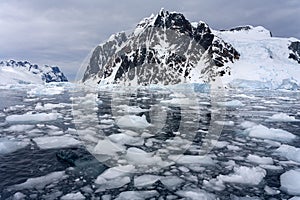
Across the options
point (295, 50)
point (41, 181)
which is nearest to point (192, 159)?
point (41, 181)

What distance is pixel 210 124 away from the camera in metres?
12.5

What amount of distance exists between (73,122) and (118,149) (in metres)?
4.92

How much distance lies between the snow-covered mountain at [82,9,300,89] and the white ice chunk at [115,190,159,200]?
188 ft

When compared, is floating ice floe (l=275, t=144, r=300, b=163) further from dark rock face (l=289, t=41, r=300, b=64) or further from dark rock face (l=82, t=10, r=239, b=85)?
dark rock face (l=289, t=41, r=300, b=64)

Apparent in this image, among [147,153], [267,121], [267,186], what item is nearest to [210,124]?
[267,121]

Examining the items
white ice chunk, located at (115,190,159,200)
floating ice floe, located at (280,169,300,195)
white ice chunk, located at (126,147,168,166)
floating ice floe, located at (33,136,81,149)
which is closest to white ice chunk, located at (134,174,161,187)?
white ice chunk, located at (115,190,159,200)

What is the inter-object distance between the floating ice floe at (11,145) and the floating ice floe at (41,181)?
2295 millimetres

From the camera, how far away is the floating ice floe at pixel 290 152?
23.7 feet

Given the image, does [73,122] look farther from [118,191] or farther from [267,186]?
[267,186]

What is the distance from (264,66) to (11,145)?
6218 centimetres

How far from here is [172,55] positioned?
351 feet

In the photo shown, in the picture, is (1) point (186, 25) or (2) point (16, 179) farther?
(1) point (186, 25)

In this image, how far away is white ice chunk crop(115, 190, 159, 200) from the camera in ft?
16.0

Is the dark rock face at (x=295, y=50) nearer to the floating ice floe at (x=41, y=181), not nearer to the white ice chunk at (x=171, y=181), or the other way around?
the white ice chunk at (x=171, y=181)
